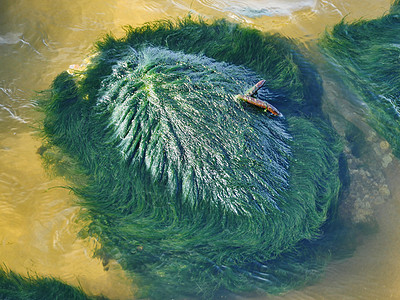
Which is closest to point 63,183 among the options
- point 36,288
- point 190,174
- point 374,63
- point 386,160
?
point 36,288

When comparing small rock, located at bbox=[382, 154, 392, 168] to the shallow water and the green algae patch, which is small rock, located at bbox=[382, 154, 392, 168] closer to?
the shallow water

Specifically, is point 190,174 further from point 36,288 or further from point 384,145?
point 384,145

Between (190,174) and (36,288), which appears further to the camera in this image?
(190,174)

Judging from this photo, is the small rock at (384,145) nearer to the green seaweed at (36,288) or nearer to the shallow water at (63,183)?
the shallow water at (63,183)

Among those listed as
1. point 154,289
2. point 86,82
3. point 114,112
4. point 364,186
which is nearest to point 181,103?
point 114,112

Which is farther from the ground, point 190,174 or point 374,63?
point 374,63

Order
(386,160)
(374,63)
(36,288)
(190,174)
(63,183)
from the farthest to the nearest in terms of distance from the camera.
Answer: (374,63) → (386,160) → (63,183) → (190,174) → (36,288)

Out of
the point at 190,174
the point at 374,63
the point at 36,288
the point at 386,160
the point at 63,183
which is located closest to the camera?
the point at 36,288
